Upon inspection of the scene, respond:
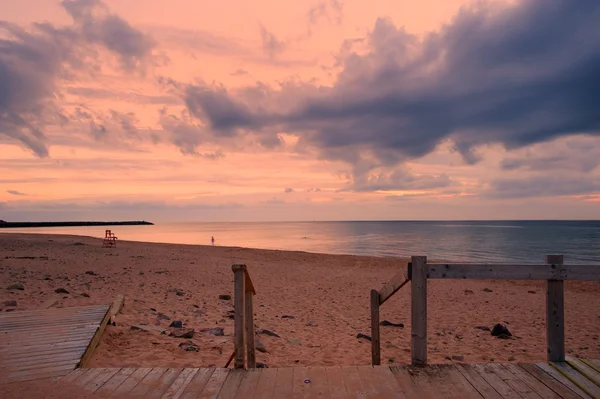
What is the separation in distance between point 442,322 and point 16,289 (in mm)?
12220

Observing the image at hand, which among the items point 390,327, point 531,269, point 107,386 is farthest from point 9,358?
point 390,327

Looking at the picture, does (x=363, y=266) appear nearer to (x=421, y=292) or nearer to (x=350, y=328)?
(x=350, y=328)

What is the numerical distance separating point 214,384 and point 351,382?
164 cm

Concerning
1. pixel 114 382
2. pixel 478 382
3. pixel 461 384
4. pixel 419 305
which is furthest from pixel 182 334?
pixel 478 382

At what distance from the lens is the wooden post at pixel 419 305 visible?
508cm

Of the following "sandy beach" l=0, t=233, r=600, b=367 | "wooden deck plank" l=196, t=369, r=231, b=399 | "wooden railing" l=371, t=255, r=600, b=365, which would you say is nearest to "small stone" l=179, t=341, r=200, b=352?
"sandy beach" l=0, t=233, r=600, b=367

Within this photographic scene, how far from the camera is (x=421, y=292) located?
5.09m

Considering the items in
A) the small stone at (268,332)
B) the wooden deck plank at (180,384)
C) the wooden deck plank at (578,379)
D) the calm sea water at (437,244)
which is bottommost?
the calm sea water at (437,244)

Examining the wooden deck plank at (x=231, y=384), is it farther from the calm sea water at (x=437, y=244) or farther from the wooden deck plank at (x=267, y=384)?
the calm sea water at (x=437, y=244)

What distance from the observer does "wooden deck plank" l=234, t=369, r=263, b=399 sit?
14.9 feet

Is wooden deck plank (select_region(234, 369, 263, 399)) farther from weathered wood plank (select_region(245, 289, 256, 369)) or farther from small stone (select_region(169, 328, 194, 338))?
small stone (select_region(169, 328, 194, 338))

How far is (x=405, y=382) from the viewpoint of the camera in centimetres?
483

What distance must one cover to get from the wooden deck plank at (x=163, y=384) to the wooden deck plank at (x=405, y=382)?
2.76 meters

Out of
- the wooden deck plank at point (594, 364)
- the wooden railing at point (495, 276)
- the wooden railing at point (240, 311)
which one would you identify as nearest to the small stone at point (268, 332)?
the wooden railing at point (240, 311)
